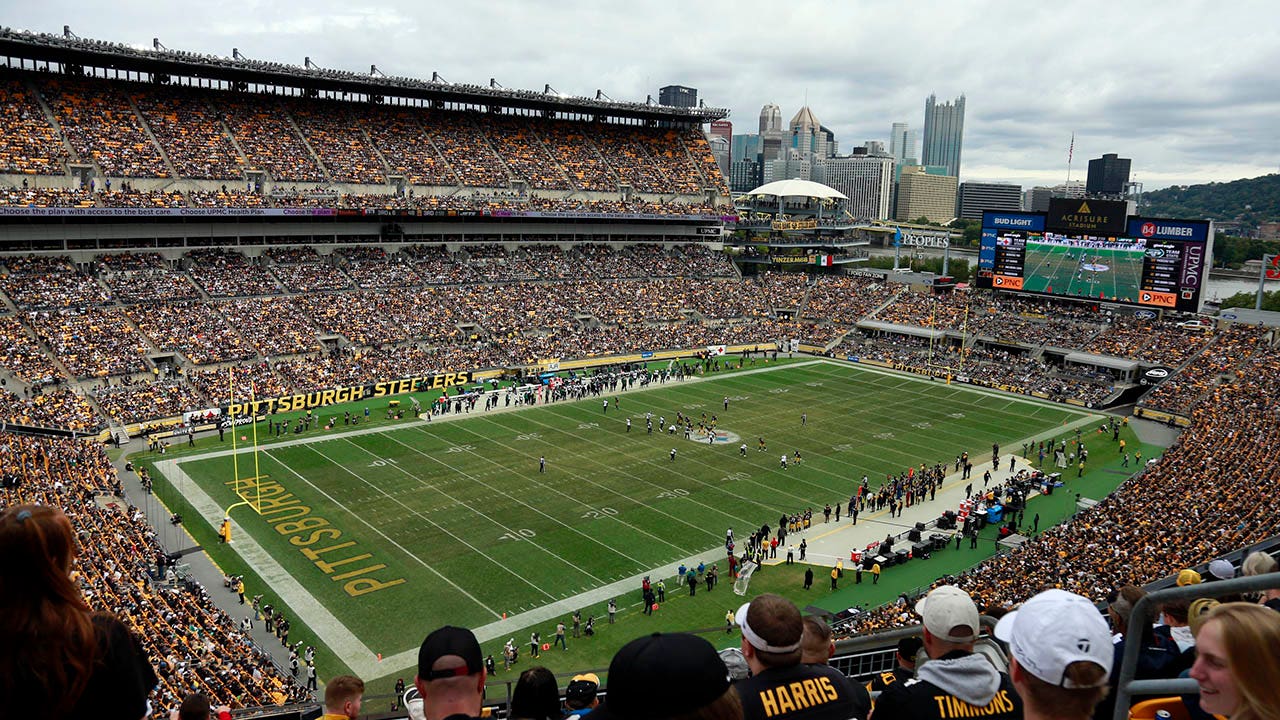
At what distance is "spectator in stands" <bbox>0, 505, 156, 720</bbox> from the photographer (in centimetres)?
311

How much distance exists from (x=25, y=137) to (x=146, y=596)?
41154 mm

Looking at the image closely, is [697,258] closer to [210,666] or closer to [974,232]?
[210,666]

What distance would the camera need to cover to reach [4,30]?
1857 inches

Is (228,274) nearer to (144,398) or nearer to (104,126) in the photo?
(104,126)

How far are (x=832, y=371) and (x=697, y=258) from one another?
22.0 meters

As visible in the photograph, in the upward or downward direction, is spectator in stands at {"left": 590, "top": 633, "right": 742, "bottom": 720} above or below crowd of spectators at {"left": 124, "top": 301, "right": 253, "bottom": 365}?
above

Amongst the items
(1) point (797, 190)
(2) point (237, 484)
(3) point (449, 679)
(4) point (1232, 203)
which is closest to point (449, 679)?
(3) point (449, 679)

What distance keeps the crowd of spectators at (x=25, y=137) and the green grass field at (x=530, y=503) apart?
23.3 metres

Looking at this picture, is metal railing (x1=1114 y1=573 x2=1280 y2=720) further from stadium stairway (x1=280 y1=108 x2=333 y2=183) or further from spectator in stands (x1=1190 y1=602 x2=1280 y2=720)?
stadium stairway (x1=280 y1=108 x2=333 y2=183)

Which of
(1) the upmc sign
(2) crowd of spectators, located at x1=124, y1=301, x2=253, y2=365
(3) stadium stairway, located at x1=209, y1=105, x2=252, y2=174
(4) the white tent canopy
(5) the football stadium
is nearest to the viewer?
(5) the football stadium

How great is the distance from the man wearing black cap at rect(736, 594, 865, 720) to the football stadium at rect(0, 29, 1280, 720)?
0.06ft

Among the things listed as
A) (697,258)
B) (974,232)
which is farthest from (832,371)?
(974,232)

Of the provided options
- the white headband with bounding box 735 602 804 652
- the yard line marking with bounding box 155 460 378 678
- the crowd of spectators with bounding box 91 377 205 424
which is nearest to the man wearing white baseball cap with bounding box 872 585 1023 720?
the white headband with bounding box 735 602 804 652

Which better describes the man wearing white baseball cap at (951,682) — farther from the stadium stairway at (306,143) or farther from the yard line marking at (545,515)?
the stadium stairway at (306,143)
